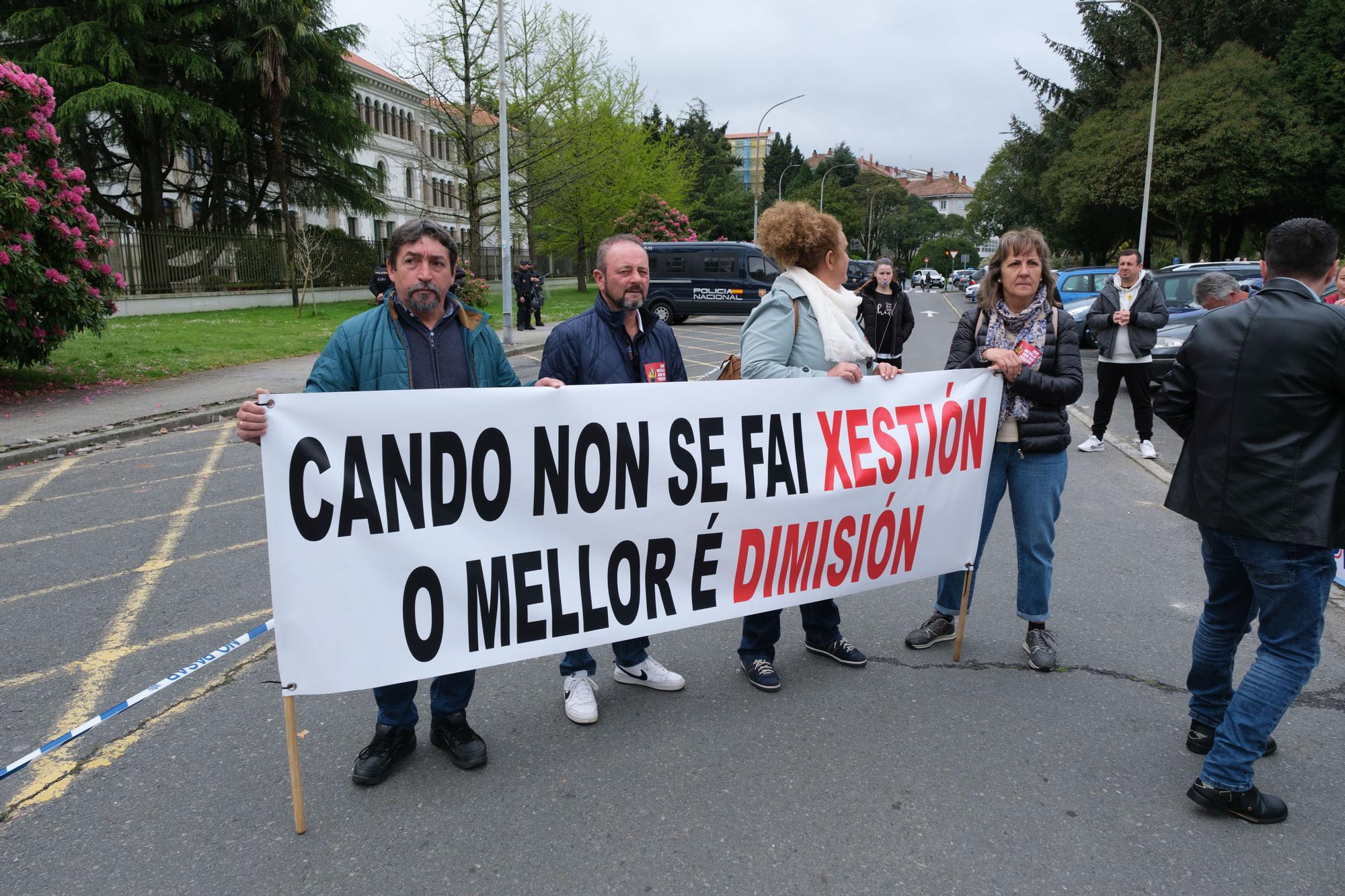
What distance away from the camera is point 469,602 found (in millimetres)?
3021

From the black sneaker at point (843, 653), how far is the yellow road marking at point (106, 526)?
16.0 feet

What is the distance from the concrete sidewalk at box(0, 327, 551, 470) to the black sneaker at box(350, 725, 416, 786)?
700cm

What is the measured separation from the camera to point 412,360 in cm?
308

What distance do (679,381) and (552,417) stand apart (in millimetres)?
613

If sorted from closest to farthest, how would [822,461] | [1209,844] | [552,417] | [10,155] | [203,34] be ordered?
[1209,844], [552,417], [822,461], [10,155], [203,34]

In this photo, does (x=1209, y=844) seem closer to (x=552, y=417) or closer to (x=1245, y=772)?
(x=1245, y=772)

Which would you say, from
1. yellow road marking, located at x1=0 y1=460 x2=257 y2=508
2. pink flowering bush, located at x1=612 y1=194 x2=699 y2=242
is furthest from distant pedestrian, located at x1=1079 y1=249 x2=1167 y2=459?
pink flowering bush, located at x1=612 y1=194 x2=699 y2=242

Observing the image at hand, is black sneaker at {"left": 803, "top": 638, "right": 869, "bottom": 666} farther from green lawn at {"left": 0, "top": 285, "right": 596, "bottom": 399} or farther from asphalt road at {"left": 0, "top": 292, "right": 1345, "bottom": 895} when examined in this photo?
green lawn at {"left": 0, "top": 285, "right": 596, "bottom": 399}

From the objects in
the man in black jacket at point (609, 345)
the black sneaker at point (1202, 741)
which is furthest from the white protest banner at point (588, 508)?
the black sneaker at point (1202, 741)

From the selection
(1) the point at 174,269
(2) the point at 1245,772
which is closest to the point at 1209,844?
(2) the point at 1245,772

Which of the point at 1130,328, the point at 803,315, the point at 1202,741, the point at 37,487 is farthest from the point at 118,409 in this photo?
the point at 1202,741

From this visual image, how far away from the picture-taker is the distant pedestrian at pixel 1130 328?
796 cm

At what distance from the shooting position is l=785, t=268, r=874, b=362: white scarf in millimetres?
3553

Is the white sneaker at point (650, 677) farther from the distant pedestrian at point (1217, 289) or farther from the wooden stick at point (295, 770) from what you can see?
the distant pedestrian at point (1217, 289)
